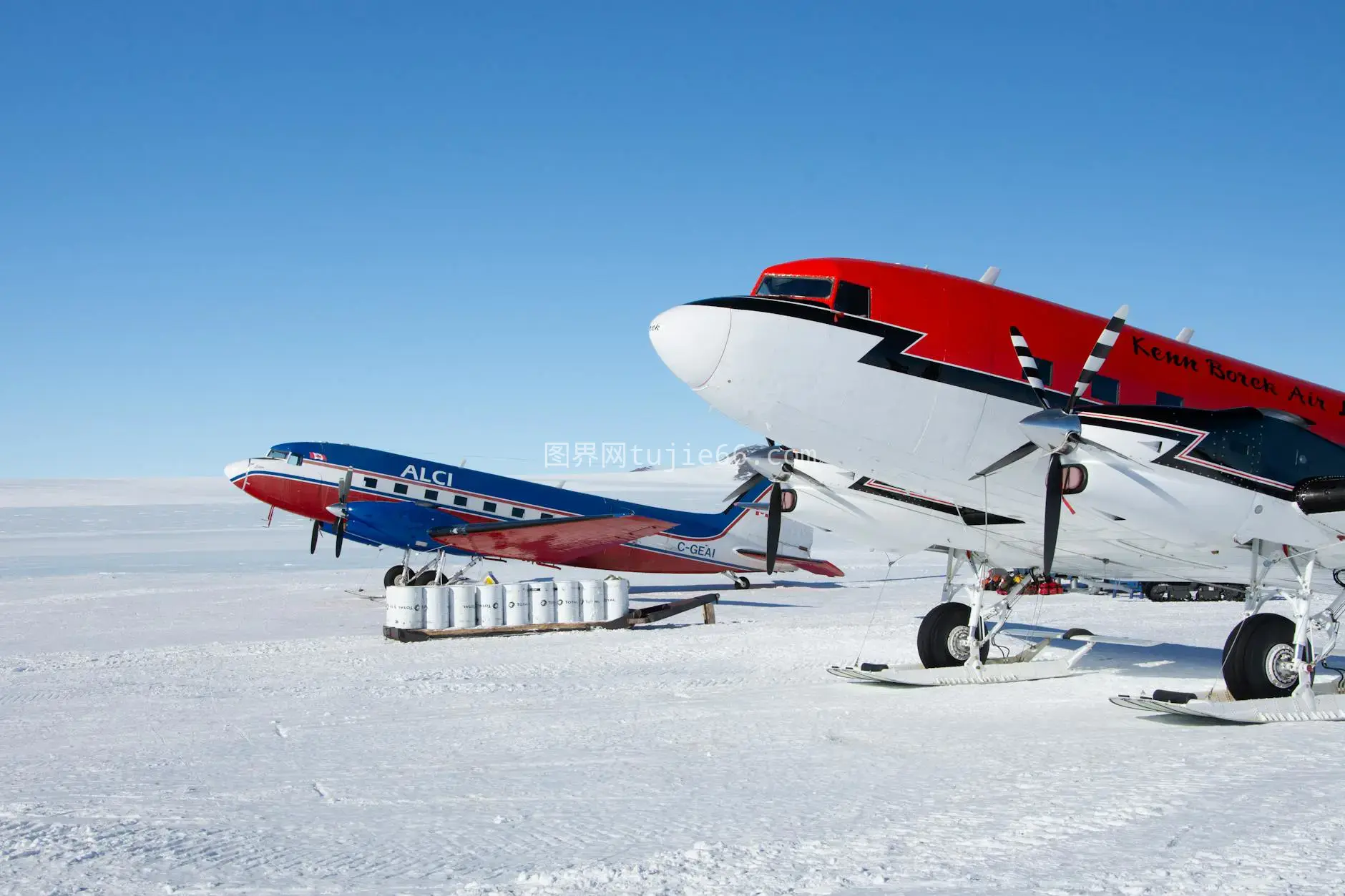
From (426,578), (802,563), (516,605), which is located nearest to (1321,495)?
(516,605)

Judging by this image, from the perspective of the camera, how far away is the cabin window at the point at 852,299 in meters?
11.5

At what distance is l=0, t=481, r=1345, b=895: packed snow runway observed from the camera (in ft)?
20.0

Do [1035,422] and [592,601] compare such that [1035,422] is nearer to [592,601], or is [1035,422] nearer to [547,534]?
[592,601]

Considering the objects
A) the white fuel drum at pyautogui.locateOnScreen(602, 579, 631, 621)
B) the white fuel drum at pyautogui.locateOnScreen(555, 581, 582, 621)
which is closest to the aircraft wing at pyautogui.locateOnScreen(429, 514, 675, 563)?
the white fuel drum at pyautogui.locateOnScreen(602, 579, 631, 621)

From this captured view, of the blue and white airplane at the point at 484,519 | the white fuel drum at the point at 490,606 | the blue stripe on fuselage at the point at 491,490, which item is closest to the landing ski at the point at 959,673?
the white fuel drum at the point at 490,606

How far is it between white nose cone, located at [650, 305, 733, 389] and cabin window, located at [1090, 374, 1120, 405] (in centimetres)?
494

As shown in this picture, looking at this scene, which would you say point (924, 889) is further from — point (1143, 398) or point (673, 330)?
point (1143, 398)

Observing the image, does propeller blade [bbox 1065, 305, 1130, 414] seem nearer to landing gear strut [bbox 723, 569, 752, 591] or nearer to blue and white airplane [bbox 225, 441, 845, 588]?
blue and white airplane [bbox 225, 441, 845, 588]

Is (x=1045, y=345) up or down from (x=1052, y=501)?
up

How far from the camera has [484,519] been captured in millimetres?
30156

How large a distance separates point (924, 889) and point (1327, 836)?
3089 millimetres

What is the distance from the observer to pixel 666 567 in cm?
3219

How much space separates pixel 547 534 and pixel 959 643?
15151 mm

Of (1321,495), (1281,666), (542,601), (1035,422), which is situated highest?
(1035,422)
